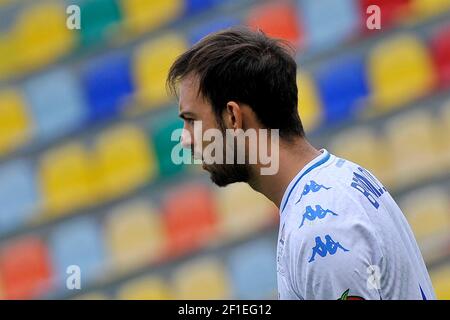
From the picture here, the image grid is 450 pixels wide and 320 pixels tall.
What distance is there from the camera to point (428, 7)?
3174 mm

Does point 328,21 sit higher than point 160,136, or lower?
higher

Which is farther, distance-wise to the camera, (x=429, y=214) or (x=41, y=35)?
(x=41, y=35)

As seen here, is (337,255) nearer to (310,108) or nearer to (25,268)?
(310,108)

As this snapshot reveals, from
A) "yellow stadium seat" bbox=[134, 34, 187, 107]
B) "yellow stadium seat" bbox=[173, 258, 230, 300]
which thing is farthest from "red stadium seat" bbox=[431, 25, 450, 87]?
"yellow stadium seat" bbox=[173, 258, 230, 300]

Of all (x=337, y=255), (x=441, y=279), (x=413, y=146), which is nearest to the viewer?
(x=337, y=255)

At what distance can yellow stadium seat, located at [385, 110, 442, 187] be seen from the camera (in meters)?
3.08

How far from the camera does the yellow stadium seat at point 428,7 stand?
3.16m

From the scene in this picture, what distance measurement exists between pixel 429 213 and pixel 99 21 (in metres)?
1.43

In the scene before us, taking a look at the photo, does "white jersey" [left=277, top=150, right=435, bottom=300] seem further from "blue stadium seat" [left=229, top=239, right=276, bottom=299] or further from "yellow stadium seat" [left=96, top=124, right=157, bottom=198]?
"yellow stadium seat" [left=96, top=124, right=157, bottom=198]

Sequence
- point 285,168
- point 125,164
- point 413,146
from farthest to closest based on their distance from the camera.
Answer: point 125,164
point 413,146
point 285,168

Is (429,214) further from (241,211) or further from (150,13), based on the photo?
(150,13)

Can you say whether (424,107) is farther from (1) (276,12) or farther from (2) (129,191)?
(2) (129,191)

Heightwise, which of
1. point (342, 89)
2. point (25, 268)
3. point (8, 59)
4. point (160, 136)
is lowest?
point (25, 268)

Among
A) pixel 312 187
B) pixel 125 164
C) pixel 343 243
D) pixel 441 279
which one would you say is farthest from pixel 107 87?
pixel 343 243
